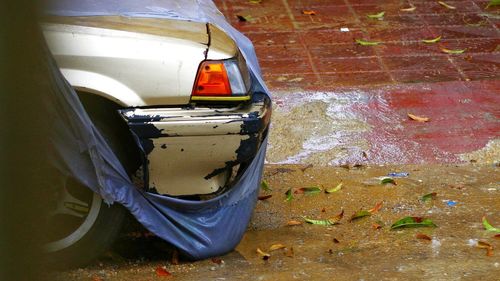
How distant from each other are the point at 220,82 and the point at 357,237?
4.27 ft

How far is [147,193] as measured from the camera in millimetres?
4387

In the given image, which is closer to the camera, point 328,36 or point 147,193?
point 147,193

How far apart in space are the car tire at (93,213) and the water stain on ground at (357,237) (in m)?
0.16

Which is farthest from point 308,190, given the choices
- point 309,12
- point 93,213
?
point 309,12

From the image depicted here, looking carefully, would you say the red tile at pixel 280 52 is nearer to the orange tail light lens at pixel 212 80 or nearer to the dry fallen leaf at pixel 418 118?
the dry fallen leaf at pixel 418 118

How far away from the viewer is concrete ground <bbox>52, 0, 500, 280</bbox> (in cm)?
469

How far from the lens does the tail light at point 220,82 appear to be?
4285 millimetres

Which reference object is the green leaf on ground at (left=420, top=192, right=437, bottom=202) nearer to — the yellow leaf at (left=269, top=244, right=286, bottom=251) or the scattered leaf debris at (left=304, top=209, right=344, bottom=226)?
the scattered leaf debris at (left=304, top=209, right=344, bottom=226)

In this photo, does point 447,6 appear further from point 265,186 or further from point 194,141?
point 194,141

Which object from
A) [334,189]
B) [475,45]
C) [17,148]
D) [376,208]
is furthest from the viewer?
[475,45]

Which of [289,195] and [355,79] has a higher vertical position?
[289,195]

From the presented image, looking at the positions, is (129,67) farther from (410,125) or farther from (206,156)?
(410,125)

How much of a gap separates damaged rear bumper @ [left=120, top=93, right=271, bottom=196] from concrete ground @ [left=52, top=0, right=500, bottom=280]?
50cm

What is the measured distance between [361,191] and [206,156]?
160cm
